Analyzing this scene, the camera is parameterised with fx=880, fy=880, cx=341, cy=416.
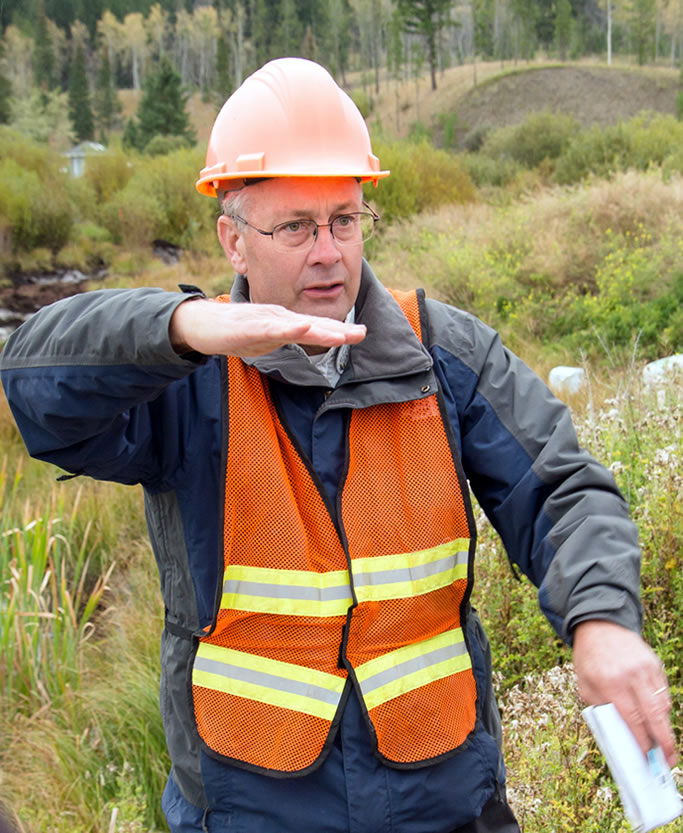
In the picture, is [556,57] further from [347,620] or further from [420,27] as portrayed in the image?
[347,620]

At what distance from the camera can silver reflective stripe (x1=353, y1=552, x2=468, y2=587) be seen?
170cm

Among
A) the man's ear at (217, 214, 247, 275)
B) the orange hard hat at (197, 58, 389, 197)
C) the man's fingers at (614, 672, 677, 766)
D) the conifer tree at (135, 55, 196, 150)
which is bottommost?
the man's fingers at (614, 672, 677, 766)

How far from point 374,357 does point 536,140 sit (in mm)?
27177

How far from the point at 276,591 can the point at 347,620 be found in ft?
0.49

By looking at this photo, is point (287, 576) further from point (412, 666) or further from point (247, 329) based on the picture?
point (247, 329)

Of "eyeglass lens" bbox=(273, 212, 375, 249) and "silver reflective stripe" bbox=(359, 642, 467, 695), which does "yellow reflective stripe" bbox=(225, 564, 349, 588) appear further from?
"eyeglass lens" bbox=(273, 212, 375, 249)

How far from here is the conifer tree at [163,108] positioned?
48750mm

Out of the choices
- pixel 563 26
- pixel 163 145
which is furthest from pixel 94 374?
pixel 563 26

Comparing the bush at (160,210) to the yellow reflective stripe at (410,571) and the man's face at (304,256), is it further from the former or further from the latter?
the yellow reflective stripe at (410,571)

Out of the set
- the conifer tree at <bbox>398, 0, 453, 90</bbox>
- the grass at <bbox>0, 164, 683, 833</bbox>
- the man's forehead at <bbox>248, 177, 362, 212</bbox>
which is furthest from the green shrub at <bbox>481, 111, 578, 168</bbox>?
the conifer tree at <bbox>398, 0, 453, 90</bbox>

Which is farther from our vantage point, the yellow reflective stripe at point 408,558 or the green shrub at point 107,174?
the green shrub at point 107,174

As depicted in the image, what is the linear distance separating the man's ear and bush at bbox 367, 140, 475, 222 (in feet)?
52.6

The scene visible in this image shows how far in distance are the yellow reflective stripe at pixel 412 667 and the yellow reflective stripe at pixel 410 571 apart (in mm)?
122

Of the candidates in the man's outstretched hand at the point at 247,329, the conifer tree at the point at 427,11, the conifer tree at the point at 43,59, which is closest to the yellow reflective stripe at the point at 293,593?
the man's outstretched hand at the point at 247,329
